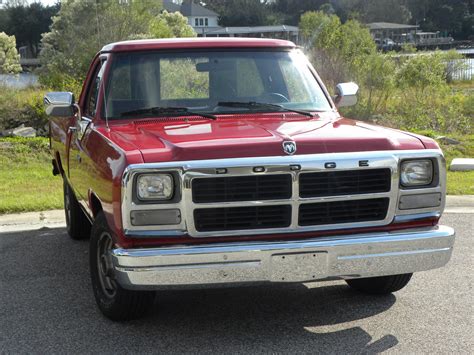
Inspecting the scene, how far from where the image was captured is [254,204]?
4.36 metres

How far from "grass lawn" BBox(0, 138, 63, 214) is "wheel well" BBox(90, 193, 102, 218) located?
157 inches

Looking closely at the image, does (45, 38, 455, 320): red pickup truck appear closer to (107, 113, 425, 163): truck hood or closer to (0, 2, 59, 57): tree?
(107, 113, 425, 163): truck hood

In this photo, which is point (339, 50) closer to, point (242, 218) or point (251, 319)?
point (251, 319)

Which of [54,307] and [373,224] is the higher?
[373,224]

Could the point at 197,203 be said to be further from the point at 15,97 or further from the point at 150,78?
the point at 15,97

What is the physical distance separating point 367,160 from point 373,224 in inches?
16.3

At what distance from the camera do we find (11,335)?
481 centimetres

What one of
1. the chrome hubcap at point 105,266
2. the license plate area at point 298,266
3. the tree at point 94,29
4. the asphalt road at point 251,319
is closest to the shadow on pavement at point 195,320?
the asphalt road at point 251,319

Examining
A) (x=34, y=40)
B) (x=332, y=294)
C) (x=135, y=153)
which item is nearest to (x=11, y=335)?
(x=135, y=153)

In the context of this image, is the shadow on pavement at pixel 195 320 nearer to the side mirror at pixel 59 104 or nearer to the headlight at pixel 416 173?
the headlight at pixel 416 173

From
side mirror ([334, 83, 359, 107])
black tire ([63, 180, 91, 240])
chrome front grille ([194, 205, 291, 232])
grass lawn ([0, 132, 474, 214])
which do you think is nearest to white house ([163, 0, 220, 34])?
grass lawn ([0, 132, 474, 214])

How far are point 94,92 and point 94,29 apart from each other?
1149 inches

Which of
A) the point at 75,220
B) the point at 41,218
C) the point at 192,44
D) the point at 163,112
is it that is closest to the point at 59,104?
the point at 163,112

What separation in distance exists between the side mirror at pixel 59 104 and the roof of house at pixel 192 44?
51 centimetres
